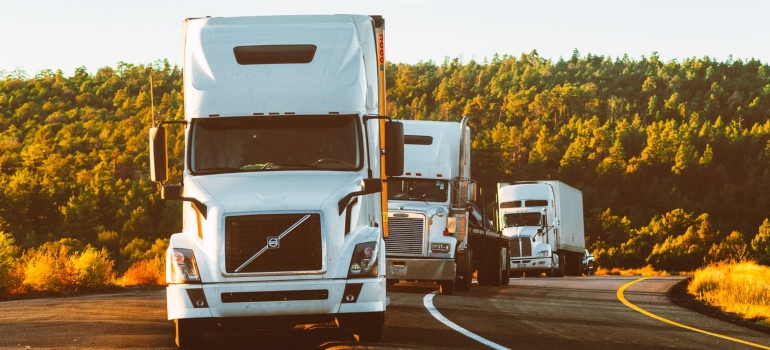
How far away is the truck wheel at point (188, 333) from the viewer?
12.8m

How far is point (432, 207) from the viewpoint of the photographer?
2564 centimetres

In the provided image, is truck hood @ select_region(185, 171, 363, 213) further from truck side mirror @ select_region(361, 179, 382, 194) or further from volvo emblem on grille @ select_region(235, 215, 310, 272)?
volvo emblem on grille @ select_region(235, 215, 310, 272)

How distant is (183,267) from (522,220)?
3704cm

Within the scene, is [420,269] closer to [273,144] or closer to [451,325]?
[451,325]

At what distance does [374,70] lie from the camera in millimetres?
14703

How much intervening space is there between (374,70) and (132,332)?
15.8ft

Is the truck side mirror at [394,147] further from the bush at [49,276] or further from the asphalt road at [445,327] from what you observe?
the bush at [49,276]

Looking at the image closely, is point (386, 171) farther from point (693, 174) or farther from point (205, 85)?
point (693, 174)

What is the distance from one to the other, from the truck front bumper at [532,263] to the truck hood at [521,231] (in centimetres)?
111

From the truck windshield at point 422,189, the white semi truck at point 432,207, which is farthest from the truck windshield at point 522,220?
the truck windshield at point 422,189

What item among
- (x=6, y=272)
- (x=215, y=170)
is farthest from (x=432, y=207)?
(x=215, y=170)

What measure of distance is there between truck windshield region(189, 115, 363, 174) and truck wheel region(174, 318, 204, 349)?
180cm

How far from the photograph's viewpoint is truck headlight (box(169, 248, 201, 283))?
12.6 metres

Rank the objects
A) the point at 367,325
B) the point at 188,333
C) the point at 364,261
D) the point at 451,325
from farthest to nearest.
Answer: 1. the point at 451,325
2. the point at 367,325
3. the point at 188,333
4. the point at 364,261
